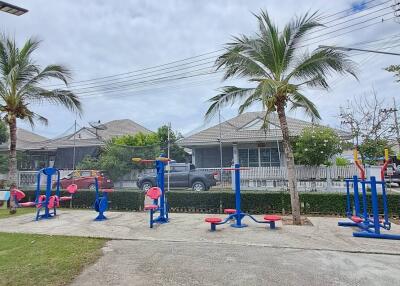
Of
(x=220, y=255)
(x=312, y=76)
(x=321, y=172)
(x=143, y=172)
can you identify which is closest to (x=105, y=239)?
(x=220, y=255)

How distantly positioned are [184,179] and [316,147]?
23.6 ft

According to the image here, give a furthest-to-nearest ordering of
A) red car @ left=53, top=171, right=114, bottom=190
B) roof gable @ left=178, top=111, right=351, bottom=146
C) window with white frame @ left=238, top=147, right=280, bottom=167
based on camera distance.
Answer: window with white frame @ left=238, top=147, right=280, bottom=167, roof gable @ left=178, top=111, right=351, bottom=146, red car @ left=53, top=171, right=114, bottom=190

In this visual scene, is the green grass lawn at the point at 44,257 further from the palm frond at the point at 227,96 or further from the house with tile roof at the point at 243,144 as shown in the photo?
the house with tile roof at the point at 243,144

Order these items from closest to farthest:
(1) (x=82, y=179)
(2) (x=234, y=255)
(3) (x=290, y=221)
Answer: (2) (x=234, y=255)
(3) (x=290, y=221)
(1) (x=82, y=179)

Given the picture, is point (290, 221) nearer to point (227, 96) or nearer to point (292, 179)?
point (292, 179)

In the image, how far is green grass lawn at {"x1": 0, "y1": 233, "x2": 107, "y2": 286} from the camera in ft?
15.0

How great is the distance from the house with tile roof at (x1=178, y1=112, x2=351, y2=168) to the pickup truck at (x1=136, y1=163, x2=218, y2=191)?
12.9ft

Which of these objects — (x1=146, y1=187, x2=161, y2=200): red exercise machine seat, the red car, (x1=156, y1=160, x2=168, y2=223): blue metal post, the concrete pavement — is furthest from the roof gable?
Result: the concrete pavement

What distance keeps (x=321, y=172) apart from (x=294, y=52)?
826cm

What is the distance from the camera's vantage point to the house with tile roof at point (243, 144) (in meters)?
19.8

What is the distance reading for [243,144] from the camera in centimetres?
2083

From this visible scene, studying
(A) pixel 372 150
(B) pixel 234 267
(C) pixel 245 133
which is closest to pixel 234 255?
(B) pixel 234 267

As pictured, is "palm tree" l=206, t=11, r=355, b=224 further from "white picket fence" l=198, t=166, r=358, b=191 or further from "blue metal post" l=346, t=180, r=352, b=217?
"white picket fence" l=198, t=166, r=358, b=191

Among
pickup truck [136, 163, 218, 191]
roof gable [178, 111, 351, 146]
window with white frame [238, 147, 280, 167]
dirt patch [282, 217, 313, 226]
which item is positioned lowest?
dirt patch [282, 217, 313, 226]
